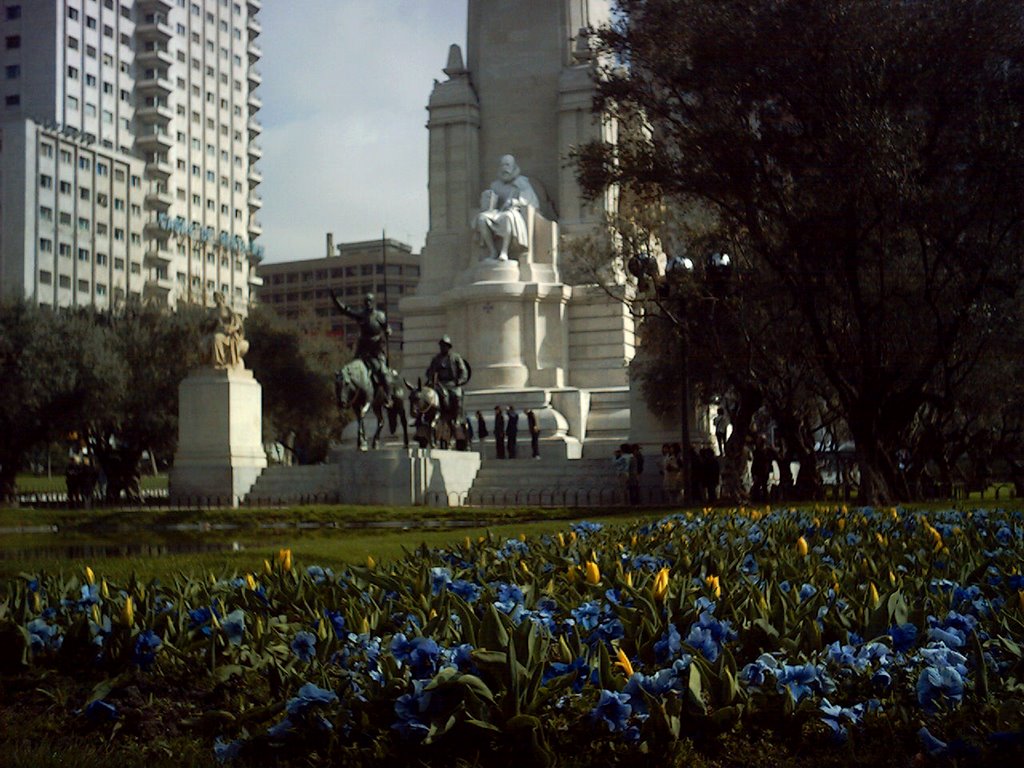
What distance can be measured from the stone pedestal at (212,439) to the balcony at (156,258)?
72117 mm

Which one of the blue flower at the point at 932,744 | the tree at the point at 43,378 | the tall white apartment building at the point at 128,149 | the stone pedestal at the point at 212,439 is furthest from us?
the tall white apartment building at the point at 128,149

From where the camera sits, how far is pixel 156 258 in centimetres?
10419

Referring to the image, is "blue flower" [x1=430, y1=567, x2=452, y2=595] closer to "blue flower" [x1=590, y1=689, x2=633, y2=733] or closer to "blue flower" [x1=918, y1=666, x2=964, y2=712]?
"blue flower" [x1=590, y1=689, x2=633, y2=733]

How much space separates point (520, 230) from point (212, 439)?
1492 cm

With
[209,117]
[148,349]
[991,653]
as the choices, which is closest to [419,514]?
[991,653]

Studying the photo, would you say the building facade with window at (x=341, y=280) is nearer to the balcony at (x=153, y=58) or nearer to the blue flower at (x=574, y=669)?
the balcony at (x=153, y=58)

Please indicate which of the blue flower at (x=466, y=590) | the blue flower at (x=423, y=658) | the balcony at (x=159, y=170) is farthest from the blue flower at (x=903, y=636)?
the balcony at (x=159, y=170)

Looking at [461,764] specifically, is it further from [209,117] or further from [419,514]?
[209,117]

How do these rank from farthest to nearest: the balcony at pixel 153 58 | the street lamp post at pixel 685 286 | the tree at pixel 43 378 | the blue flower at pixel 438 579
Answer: the balcony at pixel 153 58 → the tree at pixel 43 378 → the street lamp post at pixel 685 286 → the blue flower at pixel 438 579

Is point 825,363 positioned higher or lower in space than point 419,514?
higher

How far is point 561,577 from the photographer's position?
24.1ft

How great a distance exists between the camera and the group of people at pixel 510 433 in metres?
37.1

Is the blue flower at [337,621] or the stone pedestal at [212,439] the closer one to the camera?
the blue flower at [337,621]

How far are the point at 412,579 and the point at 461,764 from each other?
251 centimetres
